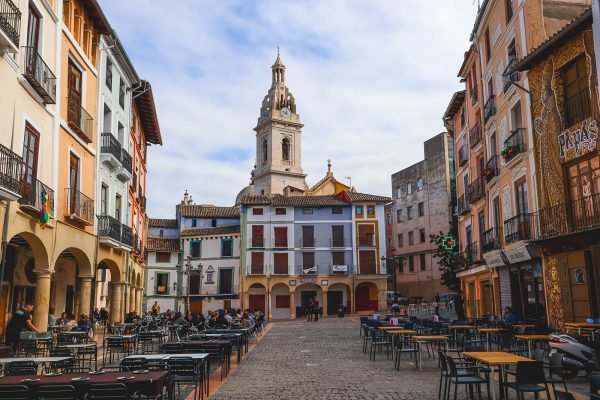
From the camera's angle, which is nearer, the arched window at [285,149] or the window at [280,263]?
the window at [280,263]

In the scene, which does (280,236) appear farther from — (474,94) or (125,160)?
(125,160)

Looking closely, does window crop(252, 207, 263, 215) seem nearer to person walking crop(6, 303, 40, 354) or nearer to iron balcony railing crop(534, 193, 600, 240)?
iron balcony railing crop(534, 193, 600, 240)

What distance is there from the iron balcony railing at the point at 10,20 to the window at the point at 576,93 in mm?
15319

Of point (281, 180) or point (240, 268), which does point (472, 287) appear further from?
point (281, 180)

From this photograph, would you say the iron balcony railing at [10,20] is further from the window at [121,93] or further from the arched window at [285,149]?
the arched window at [285,149]

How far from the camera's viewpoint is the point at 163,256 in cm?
5381

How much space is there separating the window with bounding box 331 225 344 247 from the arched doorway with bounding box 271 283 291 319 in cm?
579

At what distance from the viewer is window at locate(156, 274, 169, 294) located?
174 feet

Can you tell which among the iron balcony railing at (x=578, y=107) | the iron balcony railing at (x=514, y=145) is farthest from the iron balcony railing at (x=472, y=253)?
the iron balcony railing at (x=578, y=107)

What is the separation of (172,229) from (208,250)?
19.3 ft

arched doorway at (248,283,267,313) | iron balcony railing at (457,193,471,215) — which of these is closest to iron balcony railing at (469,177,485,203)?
iron balcony railing at (457,193,471,215)

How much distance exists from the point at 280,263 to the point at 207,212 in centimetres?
Answer: 1052

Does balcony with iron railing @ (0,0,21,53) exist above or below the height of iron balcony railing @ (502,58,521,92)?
below

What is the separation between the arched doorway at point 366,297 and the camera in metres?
50.5
